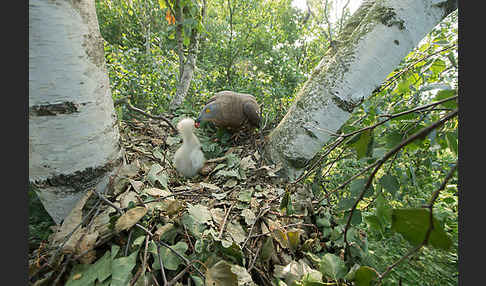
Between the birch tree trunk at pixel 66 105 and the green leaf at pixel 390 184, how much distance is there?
2.87ft

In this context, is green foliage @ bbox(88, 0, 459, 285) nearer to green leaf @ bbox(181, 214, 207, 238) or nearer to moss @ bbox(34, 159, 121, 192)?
green leaf @ bbox(181, 214, 207, 238)

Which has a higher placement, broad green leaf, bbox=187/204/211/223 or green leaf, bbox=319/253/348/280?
green leaf, bbox=319/253/348/280

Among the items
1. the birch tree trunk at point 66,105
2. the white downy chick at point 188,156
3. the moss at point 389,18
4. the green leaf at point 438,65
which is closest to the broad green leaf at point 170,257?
the birch tree trunk at point 66,105

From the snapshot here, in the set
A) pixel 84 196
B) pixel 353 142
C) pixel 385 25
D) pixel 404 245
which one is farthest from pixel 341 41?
pixel 404 245

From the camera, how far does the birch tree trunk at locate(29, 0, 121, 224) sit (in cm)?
51

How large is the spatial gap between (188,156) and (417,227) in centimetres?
102

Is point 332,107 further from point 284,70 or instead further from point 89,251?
point 284,70

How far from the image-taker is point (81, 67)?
1.91 feet

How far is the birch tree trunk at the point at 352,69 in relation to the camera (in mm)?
855

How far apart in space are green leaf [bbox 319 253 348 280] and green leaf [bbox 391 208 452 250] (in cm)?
37

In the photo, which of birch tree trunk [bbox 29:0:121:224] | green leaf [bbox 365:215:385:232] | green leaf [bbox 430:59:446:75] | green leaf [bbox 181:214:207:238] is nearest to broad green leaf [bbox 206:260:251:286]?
green leaf [bbox 181:214:207:238]

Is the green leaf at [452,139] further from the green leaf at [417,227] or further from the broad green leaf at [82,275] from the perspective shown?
the broad green leaf at [82,275]

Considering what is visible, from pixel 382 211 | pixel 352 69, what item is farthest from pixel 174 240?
pixel 352 69

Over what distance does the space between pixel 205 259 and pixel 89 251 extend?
295mm
